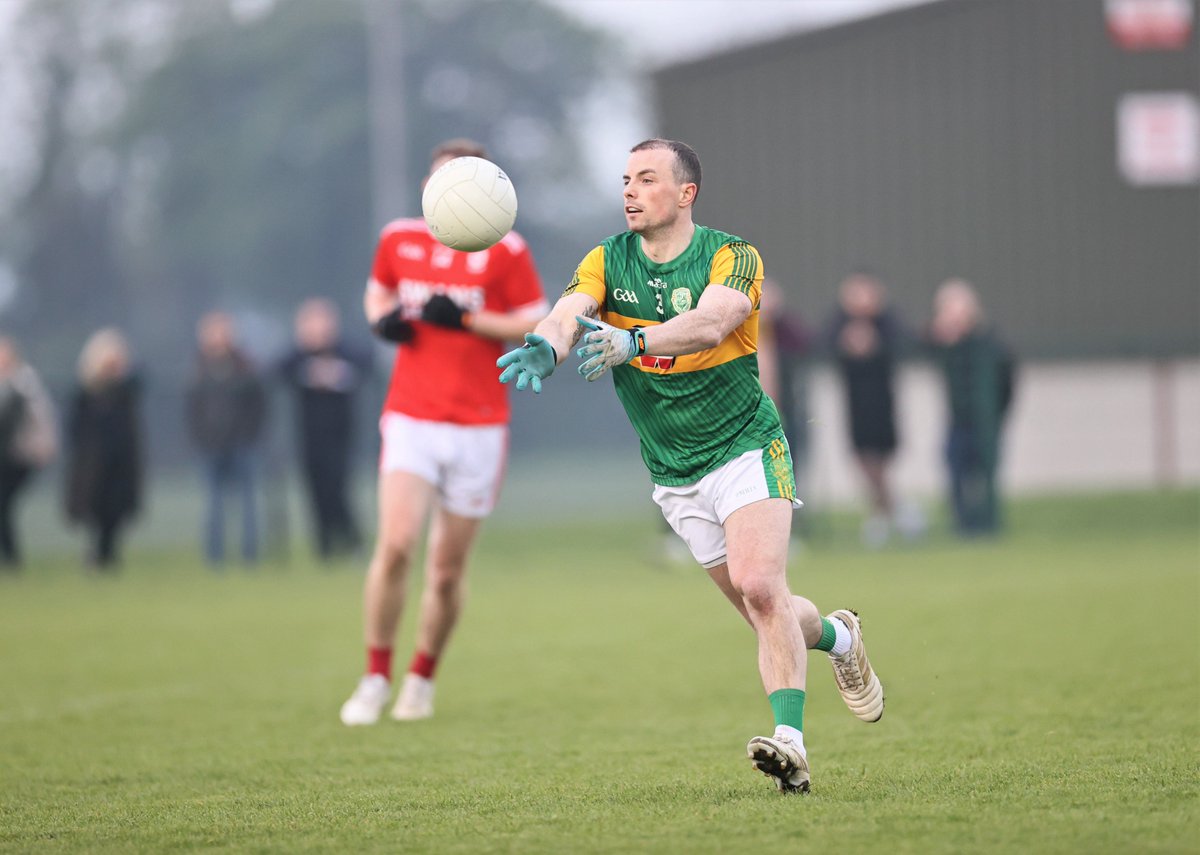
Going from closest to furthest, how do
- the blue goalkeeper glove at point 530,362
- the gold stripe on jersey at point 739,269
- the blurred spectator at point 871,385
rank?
the blue goalkeeper glove at point 530,362 → the gold stripe on jersey at point 739,269 → the blurred spectator at point 871,385

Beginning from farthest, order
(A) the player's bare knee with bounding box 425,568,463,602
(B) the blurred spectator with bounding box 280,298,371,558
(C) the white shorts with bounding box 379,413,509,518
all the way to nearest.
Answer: (B) the blurred spectator with bounding box 280,298,371,558
(A) the player's bare knee with bounding box 425,568,463,602
(C) the white shorts with bounding box 379,413,509,518

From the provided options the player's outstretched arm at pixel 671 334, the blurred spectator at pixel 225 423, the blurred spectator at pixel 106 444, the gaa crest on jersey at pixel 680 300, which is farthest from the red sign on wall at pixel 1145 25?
the player's outstretched arm at pixel 671 334

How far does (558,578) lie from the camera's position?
51.6 ft

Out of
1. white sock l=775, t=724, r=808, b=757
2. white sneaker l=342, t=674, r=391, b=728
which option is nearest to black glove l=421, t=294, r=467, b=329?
white sneaker l=342, t=674, r=391, b=728

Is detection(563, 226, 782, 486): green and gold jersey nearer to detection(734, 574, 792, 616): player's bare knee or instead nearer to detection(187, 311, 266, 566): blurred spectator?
detection(734, 574, 792, 616): player's bare knee

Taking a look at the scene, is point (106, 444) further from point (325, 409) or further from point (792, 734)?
point (792, 734)

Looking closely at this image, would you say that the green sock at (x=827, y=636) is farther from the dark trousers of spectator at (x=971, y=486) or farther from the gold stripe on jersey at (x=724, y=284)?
the dark trousers of spectator at (x=971, y=486)

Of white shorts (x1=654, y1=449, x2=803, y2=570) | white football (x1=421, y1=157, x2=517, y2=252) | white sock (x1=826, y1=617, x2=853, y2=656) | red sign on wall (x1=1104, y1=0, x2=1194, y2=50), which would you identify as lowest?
white sock (x1=826, y1=617, x2=853, y2=656)

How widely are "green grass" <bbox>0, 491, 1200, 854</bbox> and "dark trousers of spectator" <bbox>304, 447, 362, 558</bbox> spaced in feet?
7.90

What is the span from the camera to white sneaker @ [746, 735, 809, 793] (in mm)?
5457

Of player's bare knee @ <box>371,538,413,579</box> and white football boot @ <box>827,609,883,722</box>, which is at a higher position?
player's bare knee @ <box>371,538,413,579</box>

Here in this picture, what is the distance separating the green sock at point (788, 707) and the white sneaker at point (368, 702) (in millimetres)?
2754

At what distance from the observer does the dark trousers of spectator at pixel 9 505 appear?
17.8 m

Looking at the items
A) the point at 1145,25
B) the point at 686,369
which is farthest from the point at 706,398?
the point at 1145,25
